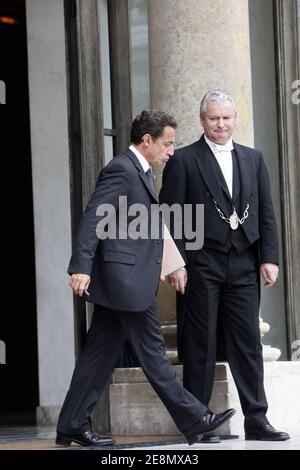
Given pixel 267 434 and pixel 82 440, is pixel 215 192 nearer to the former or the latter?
pixel 267 434

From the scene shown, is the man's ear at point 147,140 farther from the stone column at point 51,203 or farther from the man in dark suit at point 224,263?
the stone column at point 51,203

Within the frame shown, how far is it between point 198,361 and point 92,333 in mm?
734

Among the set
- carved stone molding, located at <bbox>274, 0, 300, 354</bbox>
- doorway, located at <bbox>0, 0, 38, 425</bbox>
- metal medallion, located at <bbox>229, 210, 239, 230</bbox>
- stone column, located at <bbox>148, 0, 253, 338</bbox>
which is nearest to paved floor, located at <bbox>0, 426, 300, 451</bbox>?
stone column, located at <bbox>148, 0, 253, 338</bbox>

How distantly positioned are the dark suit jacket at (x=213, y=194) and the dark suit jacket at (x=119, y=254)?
0.49m

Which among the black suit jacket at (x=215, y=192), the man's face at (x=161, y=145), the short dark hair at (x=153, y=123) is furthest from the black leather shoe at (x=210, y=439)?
the short dark hair at (x=153, y=123)

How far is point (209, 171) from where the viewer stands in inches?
323

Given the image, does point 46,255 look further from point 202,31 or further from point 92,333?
point 92,333

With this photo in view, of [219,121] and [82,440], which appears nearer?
[82,440]

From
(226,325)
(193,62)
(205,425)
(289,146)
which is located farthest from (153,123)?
(289,146)

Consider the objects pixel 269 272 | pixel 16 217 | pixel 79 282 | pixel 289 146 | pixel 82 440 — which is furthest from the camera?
pixel 16 217

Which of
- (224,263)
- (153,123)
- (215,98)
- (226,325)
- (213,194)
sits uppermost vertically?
(215,98)

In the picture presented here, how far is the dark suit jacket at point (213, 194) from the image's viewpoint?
8.12m

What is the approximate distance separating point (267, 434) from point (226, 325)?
0.64 metres
